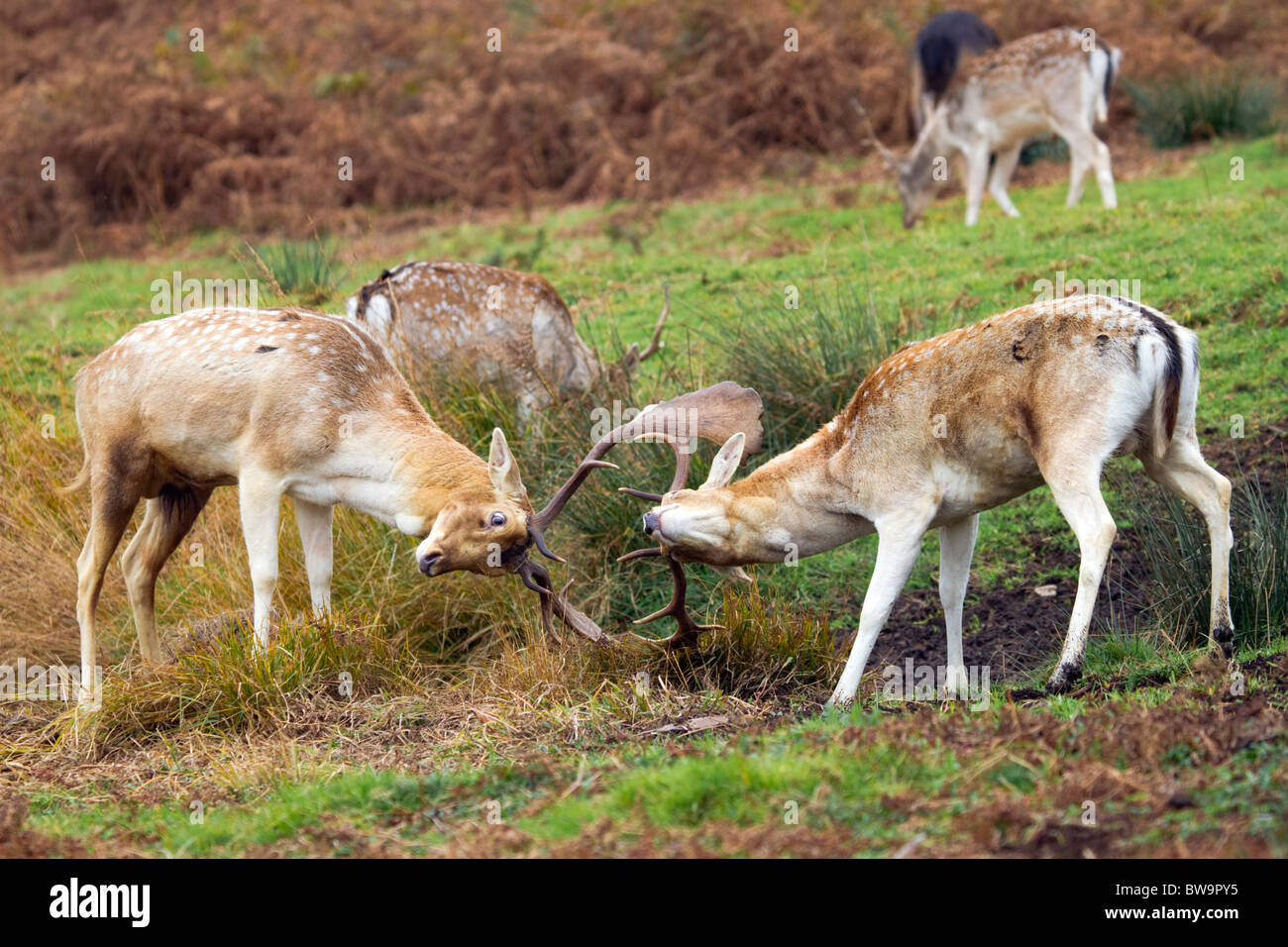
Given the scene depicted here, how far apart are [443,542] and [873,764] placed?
2548mm

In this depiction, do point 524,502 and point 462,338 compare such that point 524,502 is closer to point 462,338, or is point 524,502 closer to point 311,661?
point 311,661

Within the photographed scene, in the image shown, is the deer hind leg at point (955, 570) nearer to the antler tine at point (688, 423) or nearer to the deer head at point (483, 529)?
the antler tine at point (688, 423)

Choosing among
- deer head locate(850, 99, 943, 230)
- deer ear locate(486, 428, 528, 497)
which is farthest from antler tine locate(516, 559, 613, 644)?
deer head locate(850, 99, 943, 230)

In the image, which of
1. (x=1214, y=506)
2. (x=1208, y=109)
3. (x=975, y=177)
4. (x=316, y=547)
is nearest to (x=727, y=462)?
(x=1214, y=506)

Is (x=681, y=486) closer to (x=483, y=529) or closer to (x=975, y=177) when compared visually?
(x=483, y=529)

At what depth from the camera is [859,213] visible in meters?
15.8

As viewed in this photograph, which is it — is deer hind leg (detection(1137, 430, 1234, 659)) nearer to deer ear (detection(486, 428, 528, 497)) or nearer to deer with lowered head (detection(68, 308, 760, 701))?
deer with lowered head (detection(68, 308, 760, 701))

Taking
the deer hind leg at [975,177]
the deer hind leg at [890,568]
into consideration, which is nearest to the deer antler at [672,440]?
the deer hind leg at [890,568]

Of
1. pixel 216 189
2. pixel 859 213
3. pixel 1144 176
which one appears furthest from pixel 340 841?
pixel 216 189

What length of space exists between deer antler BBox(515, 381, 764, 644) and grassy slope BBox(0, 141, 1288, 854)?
3.59ft

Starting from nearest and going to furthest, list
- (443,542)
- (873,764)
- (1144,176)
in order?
(873,764), (443,542), (1144,176)

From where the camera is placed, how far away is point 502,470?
674 cm

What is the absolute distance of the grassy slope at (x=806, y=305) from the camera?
4.62m

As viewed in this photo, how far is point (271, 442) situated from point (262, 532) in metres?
0.46
